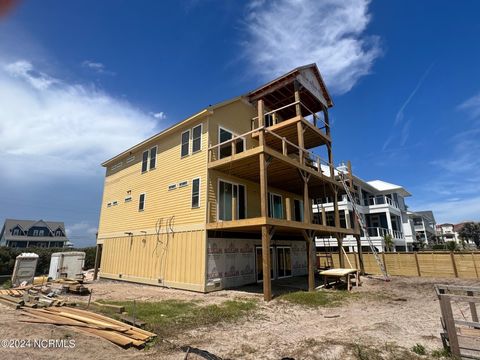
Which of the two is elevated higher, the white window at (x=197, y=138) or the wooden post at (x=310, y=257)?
the white window at (x=197, y=138)

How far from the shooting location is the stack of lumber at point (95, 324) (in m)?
6.18

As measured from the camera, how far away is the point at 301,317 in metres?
9.24

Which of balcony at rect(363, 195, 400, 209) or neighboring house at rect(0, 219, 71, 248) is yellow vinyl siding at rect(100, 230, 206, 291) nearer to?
balcony at rect(363, 195, 400, 209)

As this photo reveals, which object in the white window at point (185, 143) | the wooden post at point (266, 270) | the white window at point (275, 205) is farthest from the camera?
the white window at point (275, 205)

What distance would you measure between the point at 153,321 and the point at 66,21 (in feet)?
24.7

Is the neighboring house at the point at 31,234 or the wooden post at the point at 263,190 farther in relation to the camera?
the neighboring house at the point at 31,234

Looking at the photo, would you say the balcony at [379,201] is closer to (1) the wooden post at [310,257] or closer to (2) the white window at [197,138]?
(1) the wooden post at [310,257]

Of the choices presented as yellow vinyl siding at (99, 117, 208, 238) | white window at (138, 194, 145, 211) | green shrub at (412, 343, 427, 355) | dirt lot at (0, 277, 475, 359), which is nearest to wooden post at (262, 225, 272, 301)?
dirt lot at (0, 277, 475, 359)

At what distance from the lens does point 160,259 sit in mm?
16375

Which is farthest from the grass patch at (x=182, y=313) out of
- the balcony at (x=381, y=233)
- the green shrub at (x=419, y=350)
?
the balcony at (x=381, y=233)

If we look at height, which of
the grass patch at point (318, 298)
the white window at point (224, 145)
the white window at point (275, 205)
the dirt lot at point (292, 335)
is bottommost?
the dirt lot at point (292, 335)

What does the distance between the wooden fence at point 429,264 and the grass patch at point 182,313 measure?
15.2 metres

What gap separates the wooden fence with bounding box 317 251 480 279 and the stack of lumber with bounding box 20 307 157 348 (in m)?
19.5

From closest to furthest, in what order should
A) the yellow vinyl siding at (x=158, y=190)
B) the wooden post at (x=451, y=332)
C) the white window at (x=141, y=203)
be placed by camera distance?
the wooden post at (x=451, y=332)
the yellow vinyl siding at (x=158, y=190)
the white window at (x=141, y=203)
